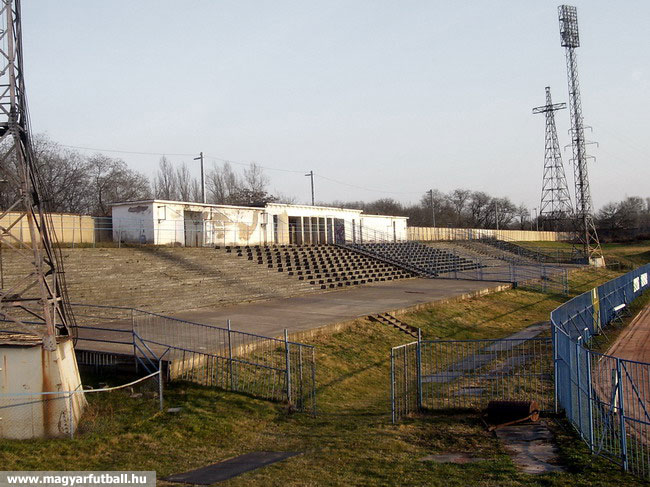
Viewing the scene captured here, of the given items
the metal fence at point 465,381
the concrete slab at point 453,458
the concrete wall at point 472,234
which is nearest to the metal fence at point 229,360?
the metal fence at point 465,381

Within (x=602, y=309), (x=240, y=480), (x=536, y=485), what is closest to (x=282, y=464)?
(x=240, y=480)

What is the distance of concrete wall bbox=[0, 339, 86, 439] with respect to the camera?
948 centimetres

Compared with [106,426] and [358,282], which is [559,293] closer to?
[358,282]

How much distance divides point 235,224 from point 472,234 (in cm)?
4257

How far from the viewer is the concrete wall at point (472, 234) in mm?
57125

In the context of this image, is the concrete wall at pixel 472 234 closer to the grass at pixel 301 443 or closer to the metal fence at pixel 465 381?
the metal fence at pixel 465 381

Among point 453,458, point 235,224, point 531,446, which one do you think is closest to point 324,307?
point 235,224

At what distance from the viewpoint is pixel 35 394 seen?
31.4ft

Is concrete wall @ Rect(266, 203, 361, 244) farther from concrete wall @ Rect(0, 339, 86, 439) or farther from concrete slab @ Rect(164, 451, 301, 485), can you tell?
concrete slab @ Rect(164, 451, 301, 485)

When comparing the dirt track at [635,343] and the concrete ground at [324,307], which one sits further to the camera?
the concrete ground at [324,307]

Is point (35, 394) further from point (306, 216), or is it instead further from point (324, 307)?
point (306, 216)

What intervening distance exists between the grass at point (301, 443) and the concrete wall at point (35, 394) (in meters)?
0.33

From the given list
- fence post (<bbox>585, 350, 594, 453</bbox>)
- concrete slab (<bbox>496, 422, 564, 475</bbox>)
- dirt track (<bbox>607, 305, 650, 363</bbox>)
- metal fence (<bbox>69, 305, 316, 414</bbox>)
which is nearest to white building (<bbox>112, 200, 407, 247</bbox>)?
metal fence (<bbox>69, 305, 316, 414</bbox>)

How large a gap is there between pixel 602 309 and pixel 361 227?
23.8 metres
